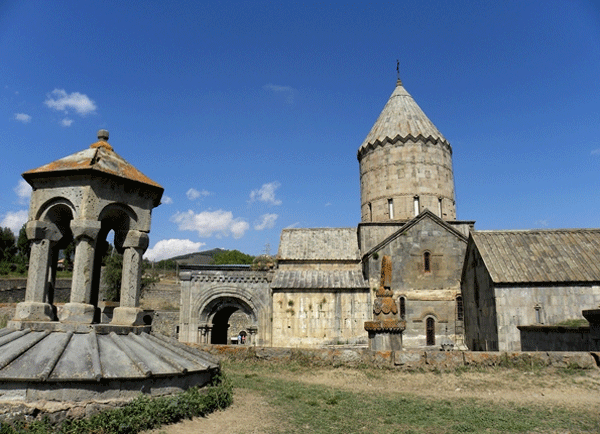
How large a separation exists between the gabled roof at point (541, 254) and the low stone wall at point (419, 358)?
4540 mm

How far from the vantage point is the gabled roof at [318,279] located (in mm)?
14826

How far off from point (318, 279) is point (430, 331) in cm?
419

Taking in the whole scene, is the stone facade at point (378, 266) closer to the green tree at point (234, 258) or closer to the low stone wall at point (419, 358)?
the low stone wall at point (419, 358)

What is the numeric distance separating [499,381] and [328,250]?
1084cm

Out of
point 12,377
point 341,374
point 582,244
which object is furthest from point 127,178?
point 582,244

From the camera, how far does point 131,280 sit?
16.7 feet

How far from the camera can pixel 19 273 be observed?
3000 cm

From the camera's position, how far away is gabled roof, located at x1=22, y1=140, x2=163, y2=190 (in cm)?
486

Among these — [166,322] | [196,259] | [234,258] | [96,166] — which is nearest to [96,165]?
[96,166]

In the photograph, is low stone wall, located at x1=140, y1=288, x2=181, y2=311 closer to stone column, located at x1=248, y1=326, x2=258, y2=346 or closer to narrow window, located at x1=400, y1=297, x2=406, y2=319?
stone column, located at x1=248, y1=326, x2=258, y2=346

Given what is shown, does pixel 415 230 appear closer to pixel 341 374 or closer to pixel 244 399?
pixel 341 374

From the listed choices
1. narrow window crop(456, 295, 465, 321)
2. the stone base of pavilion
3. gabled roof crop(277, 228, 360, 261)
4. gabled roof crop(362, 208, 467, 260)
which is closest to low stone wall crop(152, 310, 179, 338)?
gabled roof crop(277, 228, 360, 261)

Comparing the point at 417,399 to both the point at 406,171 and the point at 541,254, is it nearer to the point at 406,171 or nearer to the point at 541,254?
the point at 541,254

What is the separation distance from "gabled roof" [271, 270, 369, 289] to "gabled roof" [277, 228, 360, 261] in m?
0.69
